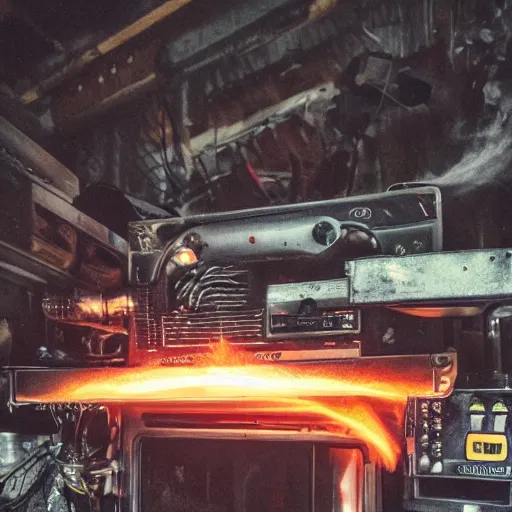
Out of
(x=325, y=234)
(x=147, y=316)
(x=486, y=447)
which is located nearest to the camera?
(x=486, y=447)

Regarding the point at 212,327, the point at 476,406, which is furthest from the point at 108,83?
the point at 476,406

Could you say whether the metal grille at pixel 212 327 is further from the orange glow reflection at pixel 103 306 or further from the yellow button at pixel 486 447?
the yellow button at pixel 486 447

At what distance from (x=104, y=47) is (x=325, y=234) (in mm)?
1496

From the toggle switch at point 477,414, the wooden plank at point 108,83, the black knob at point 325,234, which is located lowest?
the toggle switch at point 477,414

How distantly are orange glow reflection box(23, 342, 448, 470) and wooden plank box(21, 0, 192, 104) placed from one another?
1.54 metres

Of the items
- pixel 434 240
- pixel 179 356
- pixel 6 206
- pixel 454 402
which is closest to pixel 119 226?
pixel 6 206

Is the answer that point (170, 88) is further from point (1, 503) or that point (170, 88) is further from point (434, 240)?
Answer: point (1, 503)

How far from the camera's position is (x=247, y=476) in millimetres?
2416

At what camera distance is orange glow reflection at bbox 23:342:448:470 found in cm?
207

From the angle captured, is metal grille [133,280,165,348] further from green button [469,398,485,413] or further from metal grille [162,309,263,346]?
green button [469,398,485,413]

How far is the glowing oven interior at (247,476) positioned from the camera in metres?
2.25

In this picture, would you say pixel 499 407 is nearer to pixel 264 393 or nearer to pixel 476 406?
pixel 476 406

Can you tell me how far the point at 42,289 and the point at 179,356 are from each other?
879 millimetres

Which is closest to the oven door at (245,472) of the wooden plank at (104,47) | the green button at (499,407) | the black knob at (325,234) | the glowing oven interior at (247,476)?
the glowing oven interior at (247,476)
